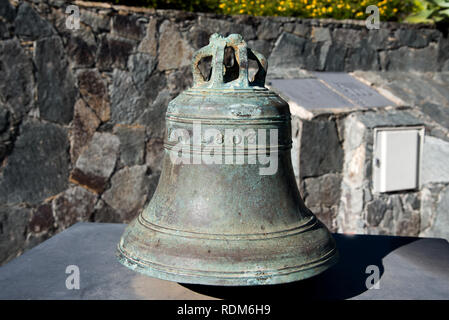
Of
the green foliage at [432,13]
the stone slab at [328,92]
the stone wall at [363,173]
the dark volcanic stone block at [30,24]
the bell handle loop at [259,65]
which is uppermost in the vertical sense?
the green foliage at [432,13]

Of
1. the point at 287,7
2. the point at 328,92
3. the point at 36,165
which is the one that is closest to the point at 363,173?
the point at 328,92

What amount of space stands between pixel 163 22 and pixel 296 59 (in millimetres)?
1218

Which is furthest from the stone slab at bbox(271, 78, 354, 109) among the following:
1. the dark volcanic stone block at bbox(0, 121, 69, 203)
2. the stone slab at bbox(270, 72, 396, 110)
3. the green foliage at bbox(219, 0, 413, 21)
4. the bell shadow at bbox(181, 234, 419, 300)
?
the bell shadow at bbox(181, 234, 419, 300)

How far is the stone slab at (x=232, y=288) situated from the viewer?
167 cm

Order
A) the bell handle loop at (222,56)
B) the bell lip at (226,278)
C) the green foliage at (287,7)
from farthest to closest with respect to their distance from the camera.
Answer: the green foliage at (287,7)
the bell handle loop at (222,56)
the bell lip at (226,278)

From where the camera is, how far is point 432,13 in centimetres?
494

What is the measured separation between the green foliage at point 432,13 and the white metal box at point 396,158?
159 cm

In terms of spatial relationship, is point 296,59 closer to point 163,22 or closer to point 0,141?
point 163,22

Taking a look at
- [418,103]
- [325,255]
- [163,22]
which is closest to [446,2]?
[418,103]

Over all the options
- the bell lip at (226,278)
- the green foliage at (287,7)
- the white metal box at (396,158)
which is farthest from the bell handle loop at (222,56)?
the green foliage at (287,7)

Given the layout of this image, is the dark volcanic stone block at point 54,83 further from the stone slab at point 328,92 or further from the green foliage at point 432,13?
the green foliage at point 432,13

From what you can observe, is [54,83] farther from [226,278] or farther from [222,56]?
[226,278]

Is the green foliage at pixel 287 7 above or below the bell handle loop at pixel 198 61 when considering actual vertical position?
above
